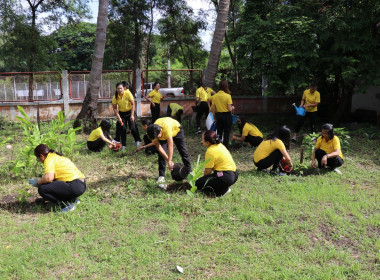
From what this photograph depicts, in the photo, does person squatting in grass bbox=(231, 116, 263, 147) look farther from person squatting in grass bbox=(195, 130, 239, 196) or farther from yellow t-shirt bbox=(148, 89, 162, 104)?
yellow t-shirt bbox=(148, 89, 162, 104)

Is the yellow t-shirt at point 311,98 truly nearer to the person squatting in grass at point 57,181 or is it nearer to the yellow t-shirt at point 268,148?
the yellow t-shirt at point 268,148

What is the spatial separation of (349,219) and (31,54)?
14.1m

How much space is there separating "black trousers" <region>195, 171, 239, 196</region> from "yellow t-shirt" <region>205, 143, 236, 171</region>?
0.07 metres

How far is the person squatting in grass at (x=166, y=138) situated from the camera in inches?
194

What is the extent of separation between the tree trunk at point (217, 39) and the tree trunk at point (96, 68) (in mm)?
3013

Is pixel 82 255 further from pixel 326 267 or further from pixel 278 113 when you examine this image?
pixel 278 113

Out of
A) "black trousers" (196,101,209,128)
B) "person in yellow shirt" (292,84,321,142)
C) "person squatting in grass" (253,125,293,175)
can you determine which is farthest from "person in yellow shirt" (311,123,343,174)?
"black trousers" (196,101,209,128)

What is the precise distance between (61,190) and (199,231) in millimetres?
1940

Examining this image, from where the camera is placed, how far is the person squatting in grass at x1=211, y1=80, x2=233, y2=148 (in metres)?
7.19

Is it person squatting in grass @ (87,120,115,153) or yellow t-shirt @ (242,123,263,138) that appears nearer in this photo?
person squatting in grass @ (87,120,115,153)

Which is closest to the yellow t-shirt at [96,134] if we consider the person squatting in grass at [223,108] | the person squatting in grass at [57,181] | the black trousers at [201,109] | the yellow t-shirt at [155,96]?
the person squatting in grass at [223,108]

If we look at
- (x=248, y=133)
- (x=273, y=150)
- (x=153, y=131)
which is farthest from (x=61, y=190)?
(x=248, y=133)

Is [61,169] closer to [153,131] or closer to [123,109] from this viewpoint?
[153,131]

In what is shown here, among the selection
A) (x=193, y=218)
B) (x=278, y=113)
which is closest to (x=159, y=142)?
(x=193, y=218)
